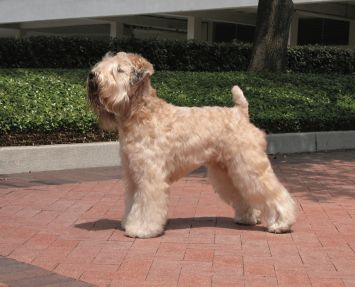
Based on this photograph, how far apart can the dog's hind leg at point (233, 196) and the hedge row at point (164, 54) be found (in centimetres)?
1189

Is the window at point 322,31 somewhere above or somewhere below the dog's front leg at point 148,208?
above

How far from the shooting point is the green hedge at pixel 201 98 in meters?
9.87

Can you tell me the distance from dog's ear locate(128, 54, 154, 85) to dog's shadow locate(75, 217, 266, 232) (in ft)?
4.93

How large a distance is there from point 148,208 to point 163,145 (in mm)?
581

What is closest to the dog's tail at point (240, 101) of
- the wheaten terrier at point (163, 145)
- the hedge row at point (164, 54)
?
the wheaten terrier at point (163, 145)

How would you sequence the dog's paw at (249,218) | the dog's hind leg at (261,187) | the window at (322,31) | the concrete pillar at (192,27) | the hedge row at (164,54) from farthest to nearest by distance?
the window at (322,31)
the concrete pillar at (192,27)
the hedge row at (164,54)
the dog's paw at (249,218)
the dog's hind leg at (261,187)

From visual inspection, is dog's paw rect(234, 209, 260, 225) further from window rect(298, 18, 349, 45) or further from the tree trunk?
window rect(298, 18, 349, 45)

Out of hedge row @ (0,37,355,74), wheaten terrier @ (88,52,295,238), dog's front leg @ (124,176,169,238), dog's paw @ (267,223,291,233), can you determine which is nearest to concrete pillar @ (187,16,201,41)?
hedge row @ (0,37,355,74)

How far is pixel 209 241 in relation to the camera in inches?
233

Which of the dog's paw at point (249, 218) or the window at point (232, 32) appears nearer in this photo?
the dog's paw at point (249, 218)

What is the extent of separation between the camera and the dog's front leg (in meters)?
5.81

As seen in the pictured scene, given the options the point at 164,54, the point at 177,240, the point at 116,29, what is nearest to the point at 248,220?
the point at 177,240

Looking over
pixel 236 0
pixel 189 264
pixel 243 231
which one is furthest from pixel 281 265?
pixel 236 0

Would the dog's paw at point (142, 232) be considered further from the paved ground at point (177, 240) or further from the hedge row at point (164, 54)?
the hedge row at point (164, 54)
